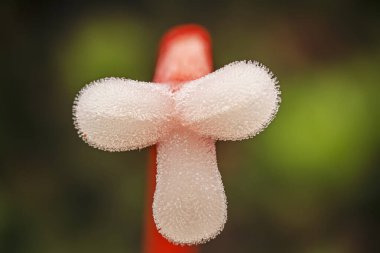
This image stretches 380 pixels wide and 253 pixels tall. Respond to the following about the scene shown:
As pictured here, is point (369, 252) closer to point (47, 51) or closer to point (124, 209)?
point (124, 209)

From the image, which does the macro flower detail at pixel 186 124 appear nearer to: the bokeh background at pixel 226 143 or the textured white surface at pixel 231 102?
the textured white surface at pixel 231 102

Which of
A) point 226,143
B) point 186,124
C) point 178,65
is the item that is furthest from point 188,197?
point 226,143

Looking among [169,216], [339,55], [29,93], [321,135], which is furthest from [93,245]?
[169,216]

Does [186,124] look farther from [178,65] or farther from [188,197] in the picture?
[178,65]

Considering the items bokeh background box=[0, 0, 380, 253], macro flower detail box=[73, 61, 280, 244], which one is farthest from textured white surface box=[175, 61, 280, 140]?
bokeh background box=[0, 0, 380, 253]

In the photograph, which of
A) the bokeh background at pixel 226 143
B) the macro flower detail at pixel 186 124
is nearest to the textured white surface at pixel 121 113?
the macro flower detail at pixel 186 124

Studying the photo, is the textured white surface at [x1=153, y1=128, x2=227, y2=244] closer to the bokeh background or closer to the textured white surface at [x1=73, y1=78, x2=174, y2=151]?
the textured white surface at [x1=73, y1=78, x2=174, y2=151]
